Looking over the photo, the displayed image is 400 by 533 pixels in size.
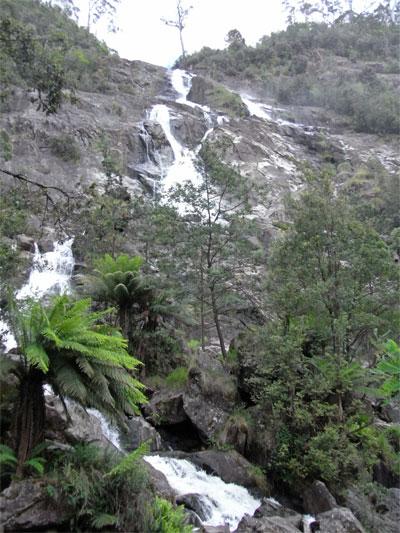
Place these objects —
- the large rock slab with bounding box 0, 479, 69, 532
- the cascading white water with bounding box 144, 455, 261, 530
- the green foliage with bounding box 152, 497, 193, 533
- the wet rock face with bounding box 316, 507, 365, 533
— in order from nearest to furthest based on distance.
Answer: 1. the large rock slab with bounding box 0, 479, 69, 532
2. the green foliage with bounding box 152, 497, 193, 533
3. the wet rock face with bounding box 316, 507, 365, 533
4. the cascading white water with bounding box 144, 455, 261, 530

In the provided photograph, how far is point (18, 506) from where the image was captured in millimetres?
5188

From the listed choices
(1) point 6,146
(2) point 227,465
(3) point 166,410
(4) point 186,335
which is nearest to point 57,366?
(1) point 6,146

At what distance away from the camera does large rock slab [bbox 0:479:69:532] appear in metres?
5.10

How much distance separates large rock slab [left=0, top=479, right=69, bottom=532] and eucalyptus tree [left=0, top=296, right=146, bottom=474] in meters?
0.46

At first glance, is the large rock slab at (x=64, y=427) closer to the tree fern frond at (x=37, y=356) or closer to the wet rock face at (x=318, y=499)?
the tree fern frond at (x=37, y=356)

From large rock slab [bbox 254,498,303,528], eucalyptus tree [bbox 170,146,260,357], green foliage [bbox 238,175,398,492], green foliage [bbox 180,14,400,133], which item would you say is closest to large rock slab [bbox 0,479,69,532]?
large rock slab [bbox 254,498,303,528]

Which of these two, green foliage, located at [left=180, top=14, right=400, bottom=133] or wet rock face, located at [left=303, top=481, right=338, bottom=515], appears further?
green foliage, located at [left=180, top=14, right=400, bottom=133]

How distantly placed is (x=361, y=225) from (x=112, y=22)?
39.0 m

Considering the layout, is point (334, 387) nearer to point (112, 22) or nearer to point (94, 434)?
point (94, 434)

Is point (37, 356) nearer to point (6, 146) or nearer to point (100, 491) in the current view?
Result: point (100, 491)

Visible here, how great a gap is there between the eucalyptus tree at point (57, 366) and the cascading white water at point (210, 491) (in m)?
3.13

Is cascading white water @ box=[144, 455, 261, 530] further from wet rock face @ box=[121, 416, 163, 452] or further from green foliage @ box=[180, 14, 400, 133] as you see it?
green foliage @ box=[180, 14, 400, 133]

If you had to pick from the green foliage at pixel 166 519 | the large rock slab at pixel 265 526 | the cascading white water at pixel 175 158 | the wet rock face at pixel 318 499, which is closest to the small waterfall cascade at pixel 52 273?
the cascading white water at pixel 175 158

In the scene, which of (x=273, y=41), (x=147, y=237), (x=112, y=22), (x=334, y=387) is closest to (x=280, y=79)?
(x=273, y=41)
